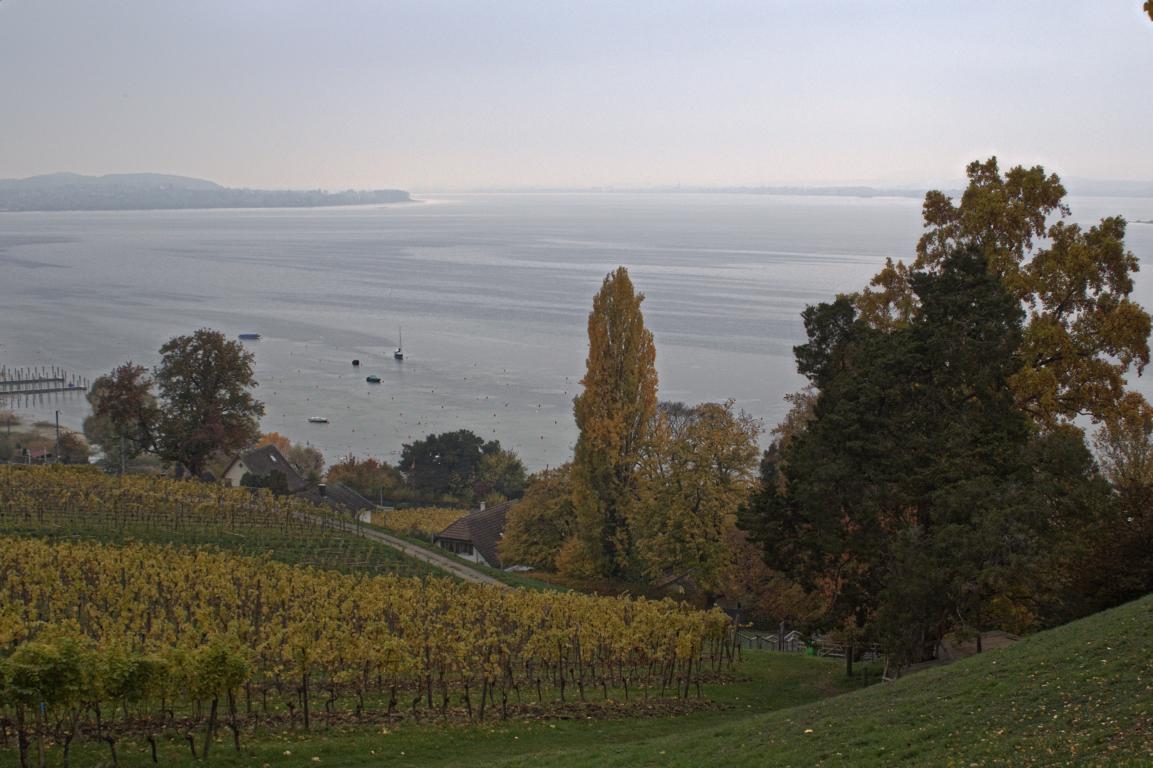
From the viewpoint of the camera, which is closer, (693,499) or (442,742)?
(442,742)

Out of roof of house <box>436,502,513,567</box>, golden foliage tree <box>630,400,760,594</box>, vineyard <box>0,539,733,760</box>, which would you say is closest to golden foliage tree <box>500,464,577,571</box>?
roof of house <box>436,502,513,567</box>

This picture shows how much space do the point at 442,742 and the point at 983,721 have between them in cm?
700

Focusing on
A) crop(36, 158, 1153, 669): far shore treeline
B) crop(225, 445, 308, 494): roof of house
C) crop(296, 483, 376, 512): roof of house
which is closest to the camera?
crop(36, 158, 1153, 669): far shore treeline

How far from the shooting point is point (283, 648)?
16688 mm

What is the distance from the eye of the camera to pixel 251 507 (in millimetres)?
37188

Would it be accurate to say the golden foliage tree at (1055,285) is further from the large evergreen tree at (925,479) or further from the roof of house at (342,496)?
the roof of house at (342,496)

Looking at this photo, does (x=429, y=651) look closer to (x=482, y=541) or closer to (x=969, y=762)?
(x=969, y=762)

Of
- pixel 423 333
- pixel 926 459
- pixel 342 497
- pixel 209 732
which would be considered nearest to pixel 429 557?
pixel 926 459

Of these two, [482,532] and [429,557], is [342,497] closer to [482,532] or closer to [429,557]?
[482,532]

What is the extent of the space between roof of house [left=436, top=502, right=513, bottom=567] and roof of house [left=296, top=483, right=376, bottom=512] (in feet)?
27.1

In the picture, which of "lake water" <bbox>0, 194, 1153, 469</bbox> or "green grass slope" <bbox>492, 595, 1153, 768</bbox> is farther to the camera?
"lake water" <bbox>0, 194, 1153, 469</bbox>

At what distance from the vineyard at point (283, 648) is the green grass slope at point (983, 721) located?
136 inches

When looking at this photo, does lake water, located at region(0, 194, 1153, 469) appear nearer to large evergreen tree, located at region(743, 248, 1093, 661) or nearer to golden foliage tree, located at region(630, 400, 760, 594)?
golden foliage tree, located at region(630, 400, 760, 594)

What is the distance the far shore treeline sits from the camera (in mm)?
18703
